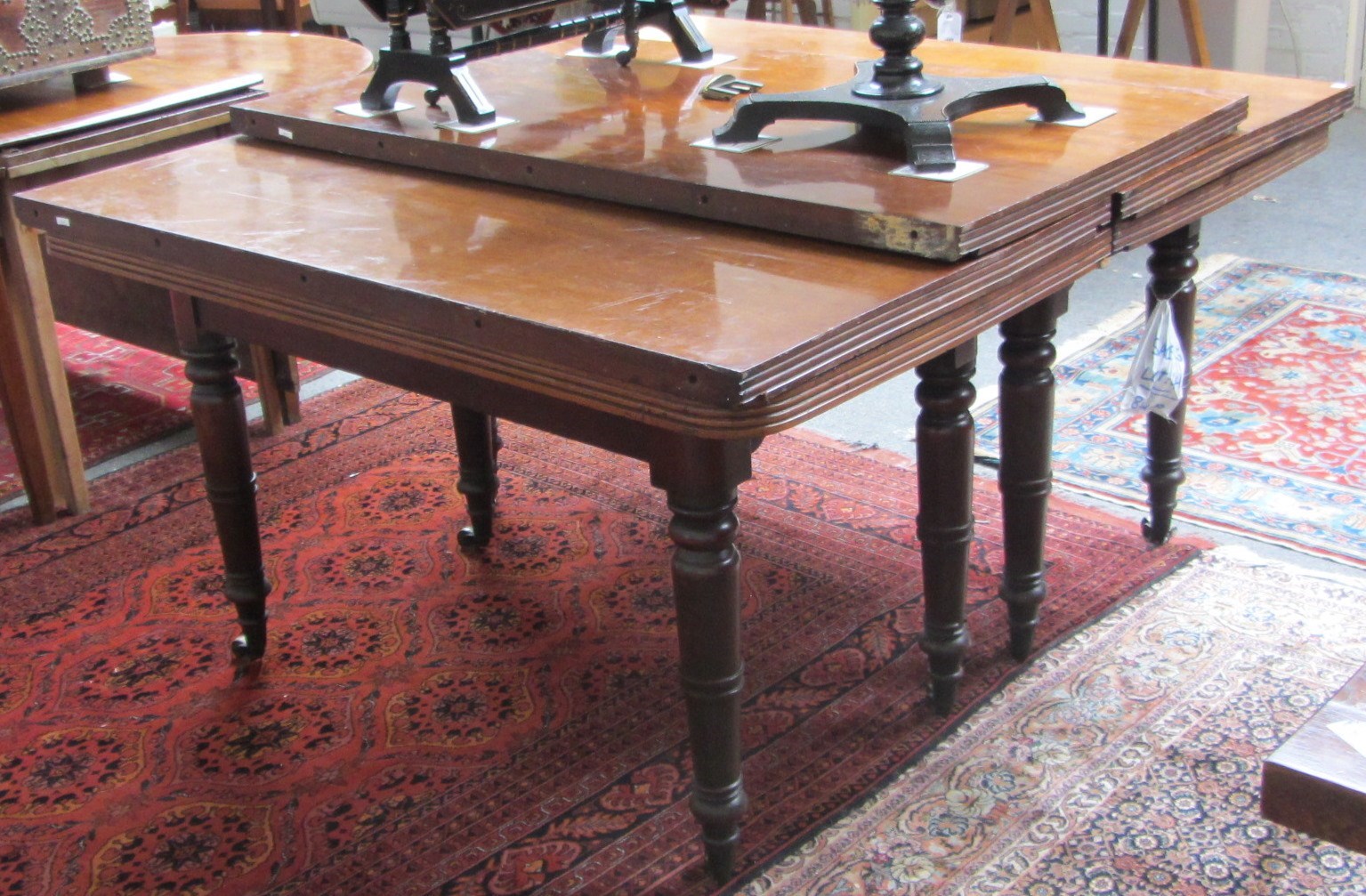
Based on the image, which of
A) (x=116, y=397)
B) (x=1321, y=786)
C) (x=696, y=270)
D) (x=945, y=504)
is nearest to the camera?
(x=1321, y=786)

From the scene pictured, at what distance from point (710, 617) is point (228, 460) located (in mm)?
809

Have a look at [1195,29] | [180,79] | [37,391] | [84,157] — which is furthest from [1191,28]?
[37,391]

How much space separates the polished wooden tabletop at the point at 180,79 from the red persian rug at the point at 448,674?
695 mm

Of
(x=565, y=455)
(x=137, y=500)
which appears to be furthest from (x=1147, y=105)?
(x=137, y=500)

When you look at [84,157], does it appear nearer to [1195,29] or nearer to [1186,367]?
[1186,367]

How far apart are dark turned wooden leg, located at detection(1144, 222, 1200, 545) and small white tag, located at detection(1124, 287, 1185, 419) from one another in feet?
0.52

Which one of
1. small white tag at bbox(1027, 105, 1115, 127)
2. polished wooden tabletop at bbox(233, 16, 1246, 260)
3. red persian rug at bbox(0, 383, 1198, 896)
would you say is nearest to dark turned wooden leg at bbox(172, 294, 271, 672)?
red persian rug at bbox(0, 383, 1198, 896)

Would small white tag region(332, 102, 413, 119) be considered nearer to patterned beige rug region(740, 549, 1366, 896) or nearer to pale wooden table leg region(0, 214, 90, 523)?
pale wooden table leg region(0, 214, 90, 523)

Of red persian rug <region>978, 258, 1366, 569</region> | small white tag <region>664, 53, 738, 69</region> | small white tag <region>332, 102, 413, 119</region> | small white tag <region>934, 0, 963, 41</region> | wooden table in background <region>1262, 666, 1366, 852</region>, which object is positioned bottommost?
red persian rug <region>978, 258, 1366, 569</region>

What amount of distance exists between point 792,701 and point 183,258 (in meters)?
0.96

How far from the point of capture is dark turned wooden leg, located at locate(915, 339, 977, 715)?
5.62 ft

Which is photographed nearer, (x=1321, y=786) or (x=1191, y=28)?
(x=1321, y=786)

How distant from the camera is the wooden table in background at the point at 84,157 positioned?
239cm

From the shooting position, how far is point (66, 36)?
249 cm
